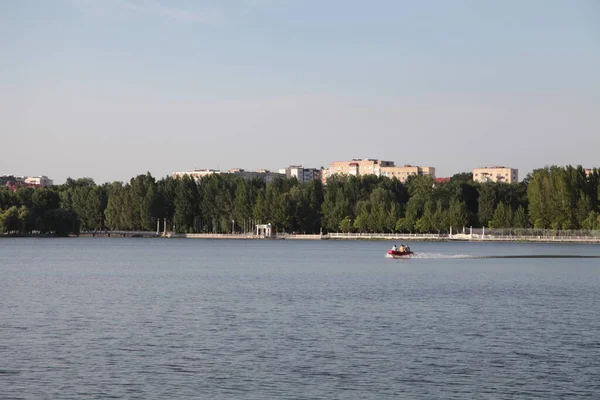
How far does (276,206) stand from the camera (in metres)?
159

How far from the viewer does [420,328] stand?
32.3m

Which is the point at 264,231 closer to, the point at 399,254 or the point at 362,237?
the point at 362,237

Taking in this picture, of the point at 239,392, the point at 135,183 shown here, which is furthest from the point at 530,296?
the point at 135,183

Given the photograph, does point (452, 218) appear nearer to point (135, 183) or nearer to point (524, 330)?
point (135, 183)

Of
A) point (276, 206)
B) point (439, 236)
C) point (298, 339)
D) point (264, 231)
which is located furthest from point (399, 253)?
point (264, 231)

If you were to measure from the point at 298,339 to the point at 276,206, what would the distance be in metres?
130

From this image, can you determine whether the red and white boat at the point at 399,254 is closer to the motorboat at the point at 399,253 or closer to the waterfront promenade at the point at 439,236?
the motorboat at the point at 399,253

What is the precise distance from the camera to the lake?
22516mm

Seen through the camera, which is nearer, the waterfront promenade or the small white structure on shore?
the waterfront promenade

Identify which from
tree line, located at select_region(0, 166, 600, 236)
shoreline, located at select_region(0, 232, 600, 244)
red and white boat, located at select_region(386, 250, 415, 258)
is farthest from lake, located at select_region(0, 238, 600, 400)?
tree line, located at select_region(0, 166, 600, 236)

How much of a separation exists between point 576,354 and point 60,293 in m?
26.6

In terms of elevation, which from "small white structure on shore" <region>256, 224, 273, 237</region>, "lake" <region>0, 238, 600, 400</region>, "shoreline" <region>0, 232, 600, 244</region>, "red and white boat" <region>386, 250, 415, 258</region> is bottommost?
"lake" <region>0, 238, 600, 400</region>

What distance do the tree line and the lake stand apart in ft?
310

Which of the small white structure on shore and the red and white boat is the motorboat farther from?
the small white structure on shore
